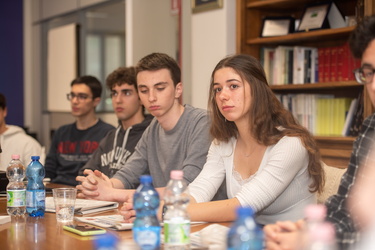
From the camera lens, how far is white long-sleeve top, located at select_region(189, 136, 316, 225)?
78.7 inches

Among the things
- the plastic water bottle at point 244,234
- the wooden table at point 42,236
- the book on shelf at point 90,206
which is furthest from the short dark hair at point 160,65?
the plastic water bottle at point 244,234

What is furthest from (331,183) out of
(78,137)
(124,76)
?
(78,137)

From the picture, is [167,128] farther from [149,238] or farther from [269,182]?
[149,238]

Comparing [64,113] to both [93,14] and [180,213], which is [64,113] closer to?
[93,14]

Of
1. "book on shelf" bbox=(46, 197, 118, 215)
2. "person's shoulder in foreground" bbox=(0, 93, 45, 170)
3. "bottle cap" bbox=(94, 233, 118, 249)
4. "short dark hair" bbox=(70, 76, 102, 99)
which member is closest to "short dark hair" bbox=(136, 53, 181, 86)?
"book on shelf" bbox=(46, 197, 118, 215)

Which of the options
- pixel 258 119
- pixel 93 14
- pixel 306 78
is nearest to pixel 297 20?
pixel 306 78

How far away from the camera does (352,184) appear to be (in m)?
1.62

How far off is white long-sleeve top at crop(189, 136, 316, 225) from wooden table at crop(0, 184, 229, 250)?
27 cm

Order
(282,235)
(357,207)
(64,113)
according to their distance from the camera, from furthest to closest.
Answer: (64,113) → (357,207) → (282,235)

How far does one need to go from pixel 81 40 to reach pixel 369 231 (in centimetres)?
509

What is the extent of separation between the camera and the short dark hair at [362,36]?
5.07 feet

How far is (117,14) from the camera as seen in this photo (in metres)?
5.45

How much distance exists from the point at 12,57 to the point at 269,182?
5.84 metres

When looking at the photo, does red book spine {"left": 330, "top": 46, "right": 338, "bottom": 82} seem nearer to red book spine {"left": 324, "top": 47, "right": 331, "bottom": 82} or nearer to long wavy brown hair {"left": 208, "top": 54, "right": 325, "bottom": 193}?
red book spine {"left": 324, "top": 47, "right": 331, "bottom": 82}
